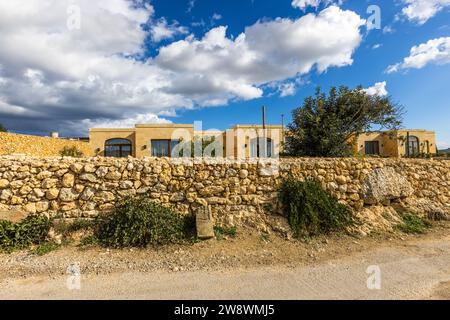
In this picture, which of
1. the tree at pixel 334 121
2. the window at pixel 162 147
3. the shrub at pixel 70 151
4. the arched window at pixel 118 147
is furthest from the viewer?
the arched window at pixel 118 147

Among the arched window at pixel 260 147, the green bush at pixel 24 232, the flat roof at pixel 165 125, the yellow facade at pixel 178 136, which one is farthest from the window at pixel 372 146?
the green bush at pixel 24 232

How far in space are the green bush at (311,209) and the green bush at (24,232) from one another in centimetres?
539

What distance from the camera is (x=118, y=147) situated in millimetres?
21078

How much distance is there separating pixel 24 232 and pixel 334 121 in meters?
9.89

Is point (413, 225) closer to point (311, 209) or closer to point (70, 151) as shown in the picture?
point (311, 209)

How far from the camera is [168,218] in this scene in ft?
16.9

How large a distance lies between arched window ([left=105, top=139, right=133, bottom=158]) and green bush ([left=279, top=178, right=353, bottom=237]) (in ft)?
60.3

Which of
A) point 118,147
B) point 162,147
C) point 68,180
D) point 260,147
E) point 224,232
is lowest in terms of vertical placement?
point 224,232

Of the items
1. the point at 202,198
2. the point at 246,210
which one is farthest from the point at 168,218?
the point at 246,210

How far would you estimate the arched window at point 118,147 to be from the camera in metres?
21.0

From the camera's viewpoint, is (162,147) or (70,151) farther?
(162,147)

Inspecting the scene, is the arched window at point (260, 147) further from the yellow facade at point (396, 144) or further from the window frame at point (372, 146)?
the window frame at point (372, 146)

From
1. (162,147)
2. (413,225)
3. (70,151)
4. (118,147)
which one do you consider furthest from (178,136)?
(413,225)
